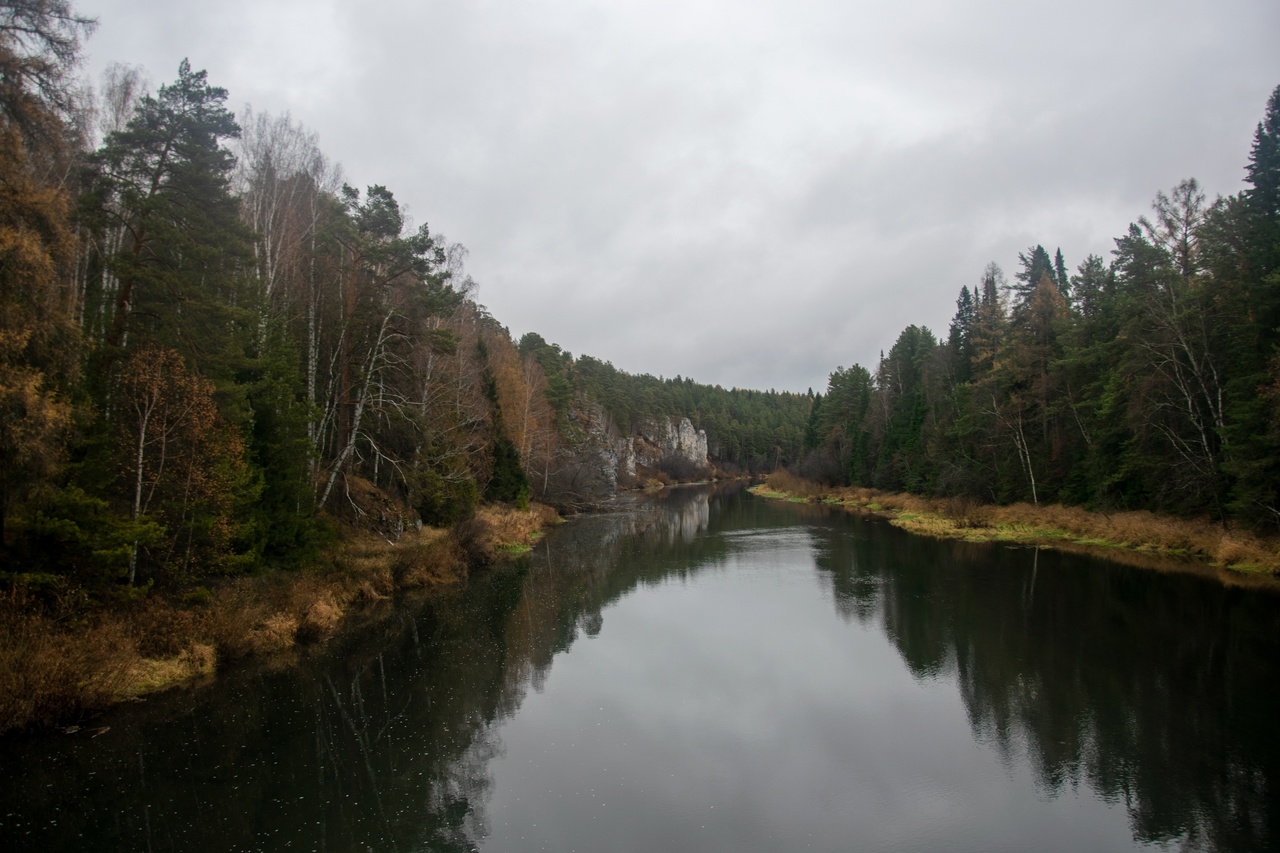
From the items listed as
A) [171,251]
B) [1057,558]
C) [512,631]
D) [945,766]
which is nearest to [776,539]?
[1057,558]

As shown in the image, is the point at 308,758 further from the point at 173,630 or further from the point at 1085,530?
the point at 1085,530

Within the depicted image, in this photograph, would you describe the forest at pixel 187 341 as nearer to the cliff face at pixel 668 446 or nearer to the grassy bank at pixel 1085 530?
the grassy bank at pixel 1085 530

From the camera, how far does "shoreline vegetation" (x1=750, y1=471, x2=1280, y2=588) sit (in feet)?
68.0

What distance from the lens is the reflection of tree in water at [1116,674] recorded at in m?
8.08

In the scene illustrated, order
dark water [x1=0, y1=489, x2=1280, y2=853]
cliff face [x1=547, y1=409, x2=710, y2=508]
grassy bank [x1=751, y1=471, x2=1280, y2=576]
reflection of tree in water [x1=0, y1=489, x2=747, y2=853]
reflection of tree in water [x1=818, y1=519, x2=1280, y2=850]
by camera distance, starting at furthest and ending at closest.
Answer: cliff face [x1=547, y1=409, x2=710, y2=508] → grassy bank [x1=751, y1=471, x2=1280, y2=576] → reflection of tree in water [x1=818, y1=519, x2=1280, y2=850] → dark water [x1=0, y1=489, x2=1280, y2=853] → reflection of tree in water [x1=0, y1=489, x2=747, y2=853]

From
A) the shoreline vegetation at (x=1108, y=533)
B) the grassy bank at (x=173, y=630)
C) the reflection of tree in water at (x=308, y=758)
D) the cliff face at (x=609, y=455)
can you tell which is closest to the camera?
the reflection of tree in water at (x=308, y=758)

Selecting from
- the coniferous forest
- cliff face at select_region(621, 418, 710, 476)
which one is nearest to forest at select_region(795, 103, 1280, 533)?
the coniferous forest

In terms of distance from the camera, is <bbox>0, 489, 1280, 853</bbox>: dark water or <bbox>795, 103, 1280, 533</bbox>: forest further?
<bbox>795, 103, 1280, 533</bbox>: forest

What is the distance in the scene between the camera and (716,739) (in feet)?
33.7

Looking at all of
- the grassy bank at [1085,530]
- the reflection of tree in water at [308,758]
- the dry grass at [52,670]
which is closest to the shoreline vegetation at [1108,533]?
the grassy bank at [1085,530]

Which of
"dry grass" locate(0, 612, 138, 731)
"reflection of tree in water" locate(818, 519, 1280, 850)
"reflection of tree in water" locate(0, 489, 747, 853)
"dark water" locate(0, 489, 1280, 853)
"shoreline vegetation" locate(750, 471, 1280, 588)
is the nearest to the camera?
"reflection of tree in water" locate(0, 489, 747, 853)

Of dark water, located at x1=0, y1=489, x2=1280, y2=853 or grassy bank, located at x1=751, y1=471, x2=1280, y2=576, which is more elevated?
grassy bank, located at x1=751, y1=471, x2=1280, y2=576

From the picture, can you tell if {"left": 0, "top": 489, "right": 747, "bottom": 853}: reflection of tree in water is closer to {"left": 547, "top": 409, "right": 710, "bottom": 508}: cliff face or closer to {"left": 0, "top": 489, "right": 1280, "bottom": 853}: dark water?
{"left": 0, "top": 489, "right": 1280, "bottom": 853}: dark water

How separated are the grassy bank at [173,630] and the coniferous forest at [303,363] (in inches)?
28.4
